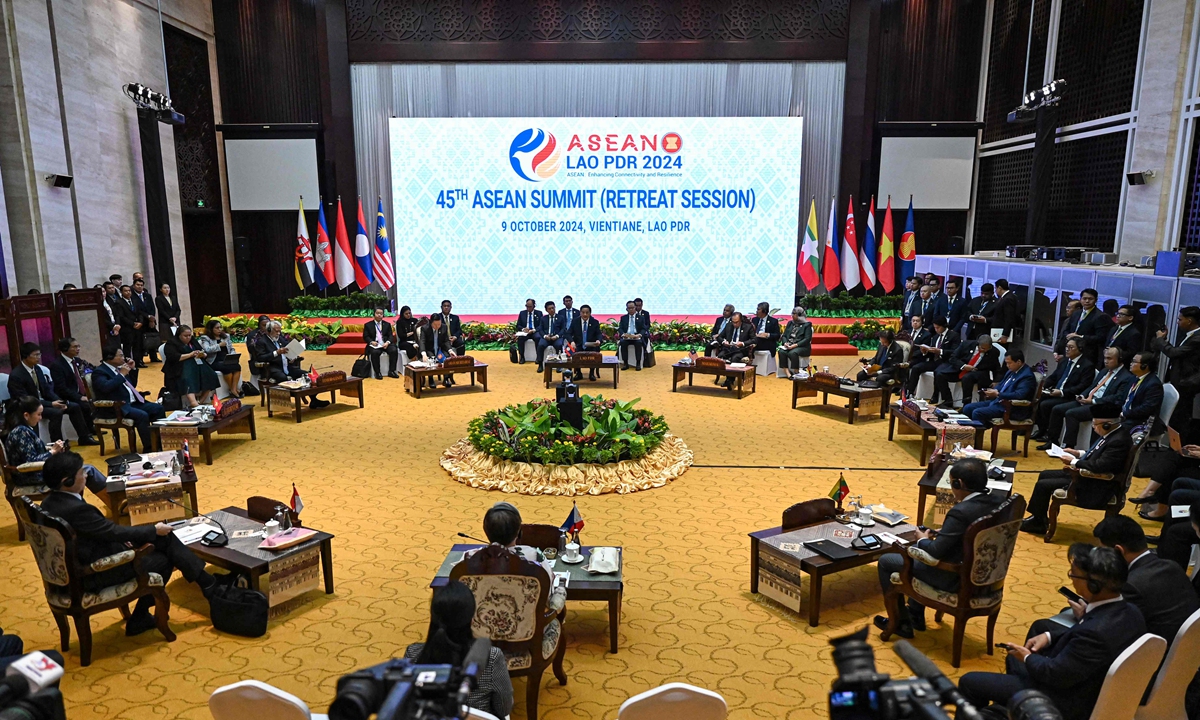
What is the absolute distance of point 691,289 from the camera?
15.6 metres

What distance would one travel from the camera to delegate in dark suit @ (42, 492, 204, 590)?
13.4 ft

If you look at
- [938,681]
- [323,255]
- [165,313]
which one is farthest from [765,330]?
[938,681]

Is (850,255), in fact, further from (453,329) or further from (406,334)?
(406,334)

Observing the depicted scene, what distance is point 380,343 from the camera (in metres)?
11.7

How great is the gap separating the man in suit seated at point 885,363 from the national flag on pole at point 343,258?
10.4 meters

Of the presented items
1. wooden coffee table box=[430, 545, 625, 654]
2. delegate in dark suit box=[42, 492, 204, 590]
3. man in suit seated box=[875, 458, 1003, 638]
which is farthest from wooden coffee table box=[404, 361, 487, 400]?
man in suit seated box=[875, 458, 1003, 638]

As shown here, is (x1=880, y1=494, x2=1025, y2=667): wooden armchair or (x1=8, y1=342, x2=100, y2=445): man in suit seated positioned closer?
(x1=880, y1=494, x2=1025, y2=667): wooden armchair

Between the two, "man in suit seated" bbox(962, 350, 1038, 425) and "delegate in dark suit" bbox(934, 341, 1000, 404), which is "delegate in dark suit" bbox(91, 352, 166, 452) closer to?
"man in suit seated" bbox(962, 350, 1038, 425)

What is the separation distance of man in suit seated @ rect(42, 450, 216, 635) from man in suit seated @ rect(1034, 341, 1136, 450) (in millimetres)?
7641

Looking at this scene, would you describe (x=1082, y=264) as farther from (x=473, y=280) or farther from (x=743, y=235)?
(x=473, y=280)

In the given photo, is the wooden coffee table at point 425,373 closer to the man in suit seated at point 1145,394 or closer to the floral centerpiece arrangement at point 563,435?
the floral centerpiece arrangement at point 563,435

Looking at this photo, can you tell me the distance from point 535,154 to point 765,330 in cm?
625

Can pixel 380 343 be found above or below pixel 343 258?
below

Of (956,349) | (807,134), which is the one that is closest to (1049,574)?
(956,349)
